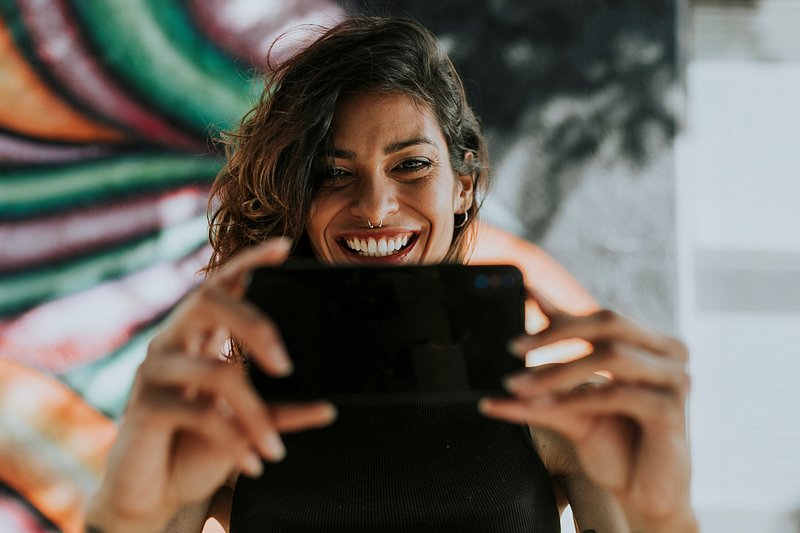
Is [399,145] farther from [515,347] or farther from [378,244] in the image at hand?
[515,347]

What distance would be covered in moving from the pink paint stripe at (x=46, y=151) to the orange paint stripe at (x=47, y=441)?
0.69 meters

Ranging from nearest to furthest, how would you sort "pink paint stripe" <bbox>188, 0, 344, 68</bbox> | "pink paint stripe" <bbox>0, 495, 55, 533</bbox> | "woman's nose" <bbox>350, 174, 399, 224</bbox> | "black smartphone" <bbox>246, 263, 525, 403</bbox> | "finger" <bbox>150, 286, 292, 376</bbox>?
"finger" <bbox>150, 286, 292, 376</bbox> < "black smartphone" <bbox>246, 263, 525, 403</bbox> < "woman's nose" <bbox>350, 174, 399, 224</bbox> < "pink paint stripe" <bbox>0, 495, 55, 533</bbox> < "pink paint stripe" <bbox>188, 0, 344, 68</bbox>

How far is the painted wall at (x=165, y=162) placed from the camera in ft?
7.77

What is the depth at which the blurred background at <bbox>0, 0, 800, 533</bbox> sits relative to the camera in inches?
94.1

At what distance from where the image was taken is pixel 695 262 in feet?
8.51

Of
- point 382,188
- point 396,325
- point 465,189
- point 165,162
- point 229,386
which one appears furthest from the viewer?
point 165,162

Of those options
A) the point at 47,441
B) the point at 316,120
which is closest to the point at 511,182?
the point at 316,120

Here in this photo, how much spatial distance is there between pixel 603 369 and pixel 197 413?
49cm

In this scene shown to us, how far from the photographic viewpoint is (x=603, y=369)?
2.79ft

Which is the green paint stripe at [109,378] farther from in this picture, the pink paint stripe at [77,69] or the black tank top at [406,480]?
the black tank top at [406,480]

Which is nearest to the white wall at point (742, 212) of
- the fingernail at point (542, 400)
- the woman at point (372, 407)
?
the woman at point (372, 407)

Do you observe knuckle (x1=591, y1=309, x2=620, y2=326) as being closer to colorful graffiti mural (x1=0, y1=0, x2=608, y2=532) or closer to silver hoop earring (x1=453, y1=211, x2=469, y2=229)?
silver hoop earring (x1=453, y1=211, x2=469, y2=229)

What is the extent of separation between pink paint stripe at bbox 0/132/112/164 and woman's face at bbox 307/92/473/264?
1380 millimetres

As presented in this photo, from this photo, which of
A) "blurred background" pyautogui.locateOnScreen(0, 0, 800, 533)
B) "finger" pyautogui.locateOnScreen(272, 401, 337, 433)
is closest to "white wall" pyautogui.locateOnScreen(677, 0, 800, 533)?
"blurred background" pyautogui.locateOnScreen(0, 0, 800, 533)
